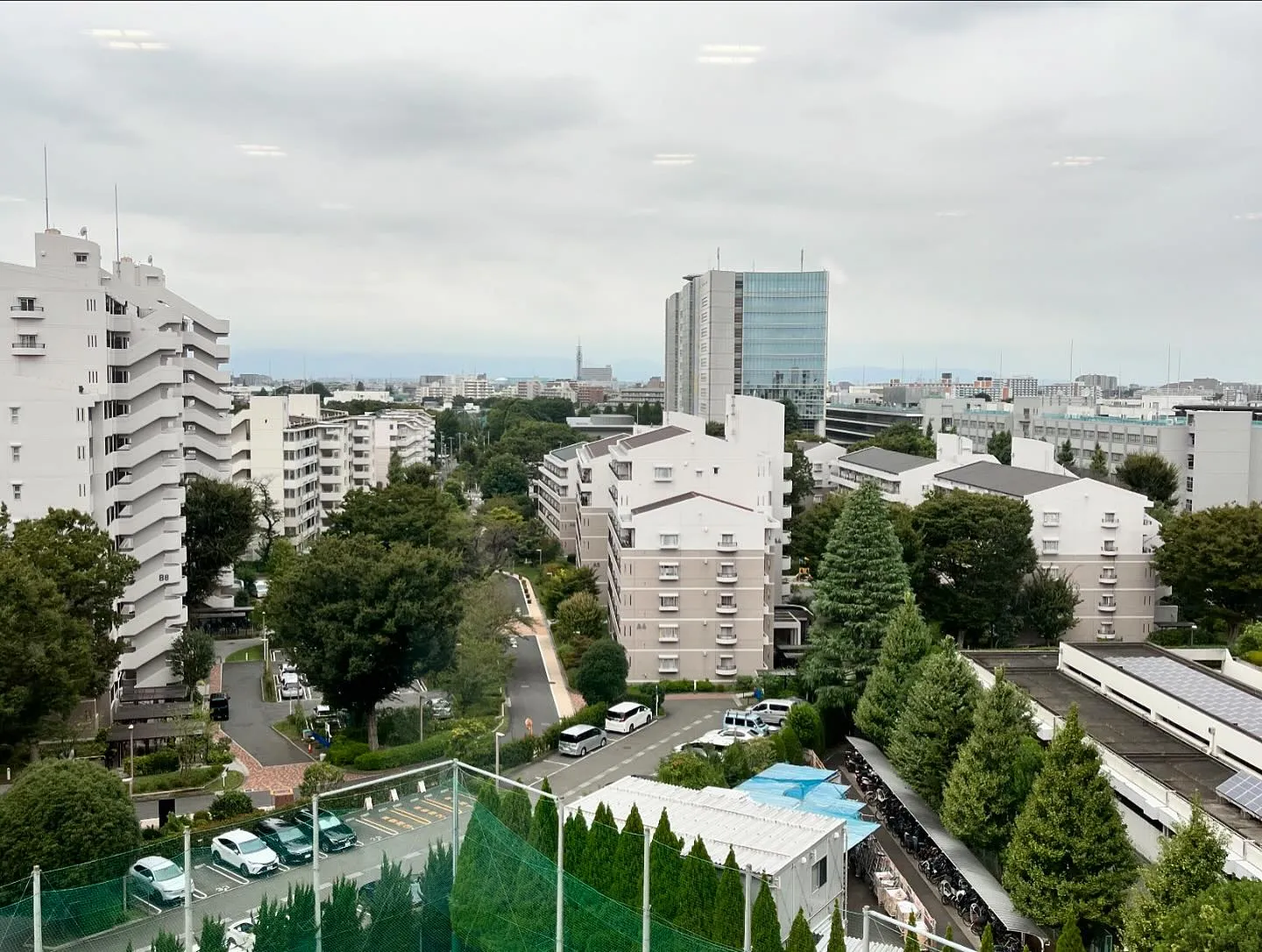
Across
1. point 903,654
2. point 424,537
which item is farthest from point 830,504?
point 903,654

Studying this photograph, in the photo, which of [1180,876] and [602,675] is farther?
[602,675]

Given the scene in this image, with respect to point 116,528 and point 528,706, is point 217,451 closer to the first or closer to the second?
point 116,528

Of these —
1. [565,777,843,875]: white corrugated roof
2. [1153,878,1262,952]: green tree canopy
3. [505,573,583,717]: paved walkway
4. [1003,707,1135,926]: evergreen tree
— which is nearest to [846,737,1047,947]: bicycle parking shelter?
[1003,707,1135,926]: evergreen tree

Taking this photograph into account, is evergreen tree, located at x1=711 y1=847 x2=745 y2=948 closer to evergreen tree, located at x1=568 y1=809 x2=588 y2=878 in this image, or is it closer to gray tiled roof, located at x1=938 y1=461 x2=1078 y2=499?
evergreen tree, located at x1=568 y1=809 x2=588 y2=878

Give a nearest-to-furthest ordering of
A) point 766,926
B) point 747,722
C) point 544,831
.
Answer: point 766,926
point 544,831
point 747,722

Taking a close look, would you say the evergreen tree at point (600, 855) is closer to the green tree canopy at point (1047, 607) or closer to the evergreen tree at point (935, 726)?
the evergreen tree at point (935, 726)

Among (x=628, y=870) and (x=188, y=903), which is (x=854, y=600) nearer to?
(x=628, y=870)

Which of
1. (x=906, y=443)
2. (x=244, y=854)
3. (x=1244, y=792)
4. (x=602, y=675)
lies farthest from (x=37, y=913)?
(x=906, y=443)
